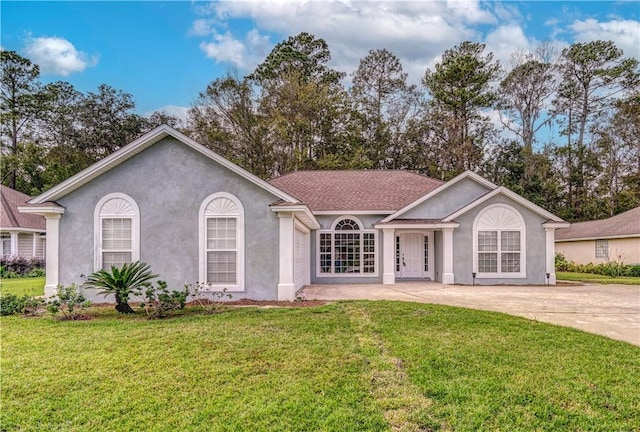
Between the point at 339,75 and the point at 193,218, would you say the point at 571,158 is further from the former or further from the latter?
the point at 193,218

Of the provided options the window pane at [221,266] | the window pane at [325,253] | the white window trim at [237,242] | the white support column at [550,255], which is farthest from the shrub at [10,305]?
the white support column at [550,255]

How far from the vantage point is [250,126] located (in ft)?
107

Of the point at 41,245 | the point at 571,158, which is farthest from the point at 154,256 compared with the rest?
the point at 571,158

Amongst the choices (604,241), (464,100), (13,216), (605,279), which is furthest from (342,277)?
(464,100)

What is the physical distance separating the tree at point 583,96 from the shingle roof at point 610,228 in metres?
7.68

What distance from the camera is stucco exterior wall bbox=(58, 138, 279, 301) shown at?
1090cm

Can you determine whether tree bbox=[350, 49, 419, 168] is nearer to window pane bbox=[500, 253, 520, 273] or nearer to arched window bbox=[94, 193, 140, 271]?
window pane bbox=[500, 253, 520, 273]

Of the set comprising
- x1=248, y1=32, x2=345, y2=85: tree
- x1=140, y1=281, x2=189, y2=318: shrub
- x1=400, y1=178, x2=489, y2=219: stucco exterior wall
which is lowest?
x1=140, y1=281, x2=189, y2=318: shrub

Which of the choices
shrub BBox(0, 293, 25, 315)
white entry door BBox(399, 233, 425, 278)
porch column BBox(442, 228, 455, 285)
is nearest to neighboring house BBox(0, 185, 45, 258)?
shrub BBox(0, 293, 25, 315)

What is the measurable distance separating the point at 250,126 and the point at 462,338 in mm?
28763

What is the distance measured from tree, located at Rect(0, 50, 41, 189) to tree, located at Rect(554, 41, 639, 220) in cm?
4811

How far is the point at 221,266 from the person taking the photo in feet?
36.0

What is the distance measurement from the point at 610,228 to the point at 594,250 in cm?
190

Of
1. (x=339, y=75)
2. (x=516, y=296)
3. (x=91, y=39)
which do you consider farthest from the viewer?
(x=339, y=75)
